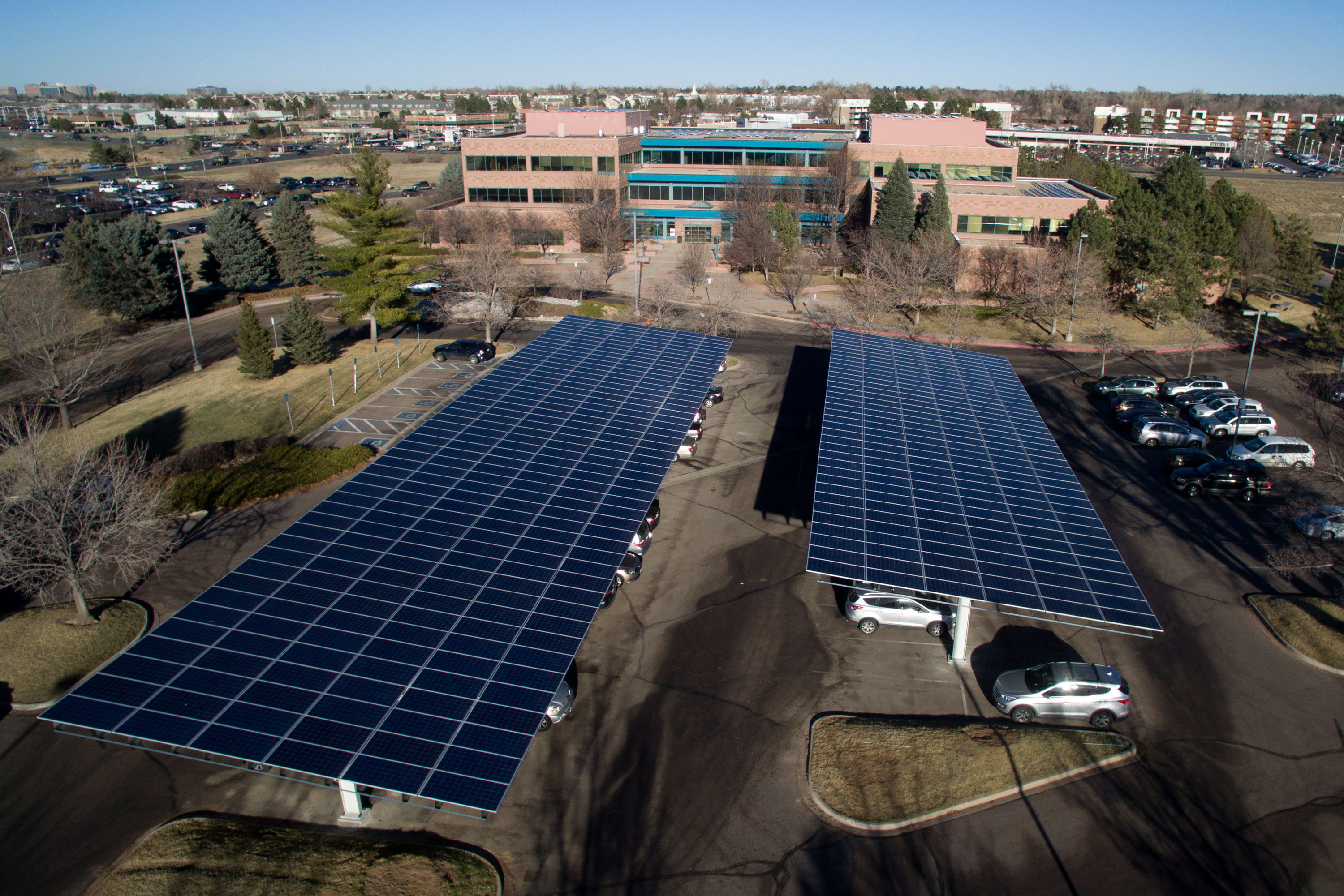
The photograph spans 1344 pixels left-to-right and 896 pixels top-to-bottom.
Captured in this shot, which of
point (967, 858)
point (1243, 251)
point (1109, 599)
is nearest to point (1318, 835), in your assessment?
point (1109, 599)

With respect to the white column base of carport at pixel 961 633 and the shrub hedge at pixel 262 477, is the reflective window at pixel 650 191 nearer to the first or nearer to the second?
the shrub hedge at pixel 262 477

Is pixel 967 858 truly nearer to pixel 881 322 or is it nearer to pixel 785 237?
pixel 881 322

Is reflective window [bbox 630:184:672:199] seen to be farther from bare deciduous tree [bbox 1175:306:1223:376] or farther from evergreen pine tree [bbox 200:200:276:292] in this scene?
bare deciduous tree [bbox 1175:306:1223:376]

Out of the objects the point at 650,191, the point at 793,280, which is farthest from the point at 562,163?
the point at 793,280

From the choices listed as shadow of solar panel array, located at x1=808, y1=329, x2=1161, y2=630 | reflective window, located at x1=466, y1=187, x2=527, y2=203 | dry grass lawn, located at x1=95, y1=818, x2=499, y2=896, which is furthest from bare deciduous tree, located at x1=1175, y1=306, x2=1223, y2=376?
reflective window, located at x1=466, y1=187, x2=527, y2=203

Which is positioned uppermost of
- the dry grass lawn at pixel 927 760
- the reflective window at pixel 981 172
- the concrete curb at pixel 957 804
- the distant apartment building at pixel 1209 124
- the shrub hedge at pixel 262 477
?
the distant apartment building at pixel 1209 124

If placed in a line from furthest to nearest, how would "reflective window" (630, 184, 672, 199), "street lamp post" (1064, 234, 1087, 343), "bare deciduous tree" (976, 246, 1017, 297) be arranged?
"reflective window" (630, 184, 672, 199) < "bare deciduous tree" (976, 246, 1017, 297) < "street lamp post" (1064, 234, 1087, 343)

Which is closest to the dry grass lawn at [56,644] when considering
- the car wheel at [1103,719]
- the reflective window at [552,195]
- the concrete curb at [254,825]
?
the concrete curb at [254,825]
